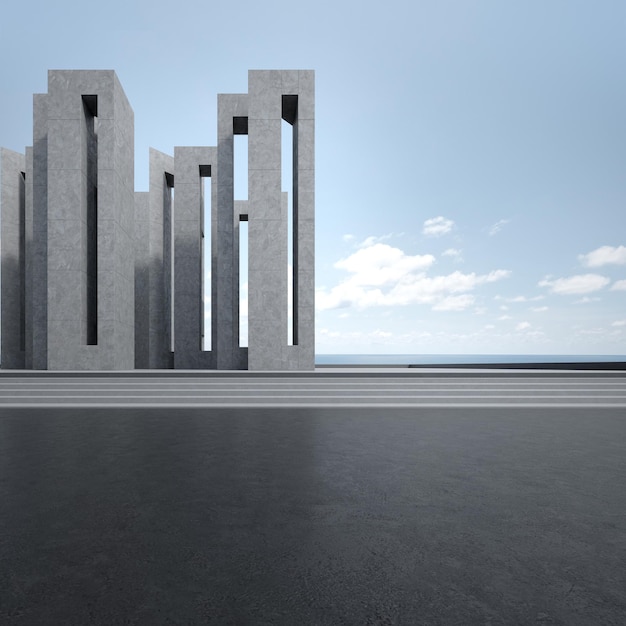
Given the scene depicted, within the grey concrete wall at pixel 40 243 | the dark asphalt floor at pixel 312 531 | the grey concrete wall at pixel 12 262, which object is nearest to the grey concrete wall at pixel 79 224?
the grey concrete wall at pixel 40 243

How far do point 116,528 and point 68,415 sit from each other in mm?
7671

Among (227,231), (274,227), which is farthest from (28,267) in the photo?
(274,227)

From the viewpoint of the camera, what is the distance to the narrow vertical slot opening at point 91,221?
17422mm

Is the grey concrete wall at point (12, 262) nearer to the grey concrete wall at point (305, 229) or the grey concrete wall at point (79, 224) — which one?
the grey concrete wall at point (79, 224)

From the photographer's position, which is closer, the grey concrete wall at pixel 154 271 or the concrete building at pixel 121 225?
the concrete building at pixel 121 225

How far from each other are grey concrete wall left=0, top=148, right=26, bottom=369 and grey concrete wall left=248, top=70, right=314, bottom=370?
43.9ft

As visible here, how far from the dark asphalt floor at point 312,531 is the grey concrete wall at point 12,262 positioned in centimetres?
1837

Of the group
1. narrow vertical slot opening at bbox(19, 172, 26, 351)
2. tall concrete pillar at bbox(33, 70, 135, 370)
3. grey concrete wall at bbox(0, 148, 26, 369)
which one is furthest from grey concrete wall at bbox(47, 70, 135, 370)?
narrow vertical slot opening at bbox(19, 172, 26, 351)

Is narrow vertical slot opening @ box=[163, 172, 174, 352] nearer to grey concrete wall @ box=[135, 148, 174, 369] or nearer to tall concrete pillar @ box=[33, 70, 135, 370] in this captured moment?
grey concrete wall @ box=[135, 148, 174, 369]

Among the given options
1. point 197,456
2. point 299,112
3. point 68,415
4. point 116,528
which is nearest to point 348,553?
point 116,528

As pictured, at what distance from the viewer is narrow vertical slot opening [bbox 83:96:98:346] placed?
17.4m

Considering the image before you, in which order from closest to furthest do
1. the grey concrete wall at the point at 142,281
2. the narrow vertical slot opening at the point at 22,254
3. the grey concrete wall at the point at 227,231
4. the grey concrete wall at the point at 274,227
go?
the grey concrete wall at the point at 274,227 → the grey concrete wall at the point at 227,231 → the narrow vertical slot opening at the point at 22,254 → the grey concrete wall at the point at 142,281

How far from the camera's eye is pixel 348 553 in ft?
10.9

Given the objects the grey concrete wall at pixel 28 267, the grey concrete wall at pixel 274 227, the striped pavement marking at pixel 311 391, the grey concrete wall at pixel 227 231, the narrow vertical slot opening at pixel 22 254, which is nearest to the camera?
the striped pavement marking at pixel 311 391
